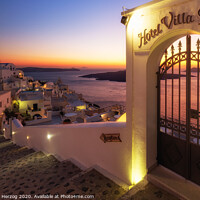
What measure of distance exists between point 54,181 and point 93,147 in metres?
1.42

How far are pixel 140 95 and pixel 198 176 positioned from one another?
6.65 ft

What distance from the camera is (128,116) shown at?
4.14 m

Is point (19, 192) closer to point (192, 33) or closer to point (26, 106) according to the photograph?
point (192, 33)

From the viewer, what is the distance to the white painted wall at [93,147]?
430cm

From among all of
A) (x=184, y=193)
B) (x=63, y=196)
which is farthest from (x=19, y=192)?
(x=184, y=193)

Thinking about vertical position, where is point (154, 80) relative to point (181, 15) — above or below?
below

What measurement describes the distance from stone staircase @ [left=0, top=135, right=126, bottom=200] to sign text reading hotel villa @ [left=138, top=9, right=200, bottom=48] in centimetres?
341

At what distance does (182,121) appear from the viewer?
362cm

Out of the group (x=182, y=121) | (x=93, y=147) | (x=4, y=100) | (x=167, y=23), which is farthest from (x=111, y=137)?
(x=4, y=100)

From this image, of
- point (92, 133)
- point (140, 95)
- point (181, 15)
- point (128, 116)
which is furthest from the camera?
point (92, 133)

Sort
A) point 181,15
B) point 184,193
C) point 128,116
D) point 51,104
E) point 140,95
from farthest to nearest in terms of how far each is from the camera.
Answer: point 51,104 → point 128,116 → point 140,95 → point 184,193 → point 181,15

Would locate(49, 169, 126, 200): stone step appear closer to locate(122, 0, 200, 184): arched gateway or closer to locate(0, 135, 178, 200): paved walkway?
locate(0, 135, 178, 200): paved walkway

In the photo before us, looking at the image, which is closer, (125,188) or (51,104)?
(125,188)

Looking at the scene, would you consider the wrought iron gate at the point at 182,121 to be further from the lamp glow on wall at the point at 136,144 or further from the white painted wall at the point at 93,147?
the white painted wall at the point at 93,147
